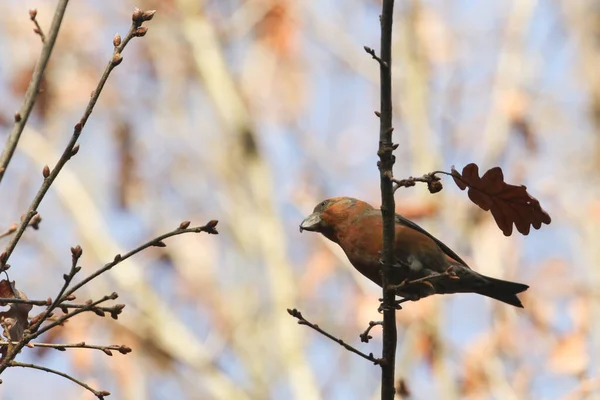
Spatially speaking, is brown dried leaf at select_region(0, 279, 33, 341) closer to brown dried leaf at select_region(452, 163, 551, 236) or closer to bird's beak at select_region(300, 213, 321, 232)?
brown dried leaf at select_region(452, 163, 551, 236)

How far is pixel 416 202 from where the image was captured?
6.09 m

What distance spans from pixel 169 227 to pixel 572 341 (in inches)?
194

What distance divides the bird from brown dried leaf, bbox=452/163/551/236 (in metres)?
0.77

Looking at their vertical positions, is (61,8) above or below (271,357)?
below

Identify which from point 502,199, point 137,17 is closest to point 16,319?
point 137,17

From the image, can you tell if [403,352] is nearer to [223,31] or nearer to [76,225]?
[76,225]

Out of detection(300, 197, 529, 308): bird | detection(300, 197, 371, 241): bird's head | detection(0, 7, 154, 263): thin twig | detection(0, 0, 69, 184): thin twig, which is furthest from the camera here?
detection(300, 197, 371, 241): bird's head

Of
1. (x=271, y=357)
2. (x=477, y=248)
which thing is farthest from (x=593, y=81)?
(x=271, y=357)

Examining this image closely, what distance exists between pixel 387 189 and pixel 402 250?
1.07 m

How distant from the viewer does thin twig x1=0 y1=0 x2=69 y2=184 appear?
2.21 meters

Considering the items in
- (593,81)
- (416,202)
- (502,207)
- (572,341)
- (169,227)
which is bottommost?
(502,207)

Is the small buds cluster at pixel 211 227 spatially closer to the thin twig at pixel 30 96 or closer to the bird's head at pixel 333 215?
the thin twig at pixel 30 96

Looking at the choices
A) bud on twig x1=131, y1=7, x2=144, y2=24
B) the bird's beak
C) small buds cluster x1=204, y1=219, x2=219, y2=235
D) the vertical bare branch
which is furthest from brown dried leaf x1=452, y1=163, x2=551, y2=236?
the bird's beak

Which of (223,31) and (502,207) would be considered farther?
(223,31)
